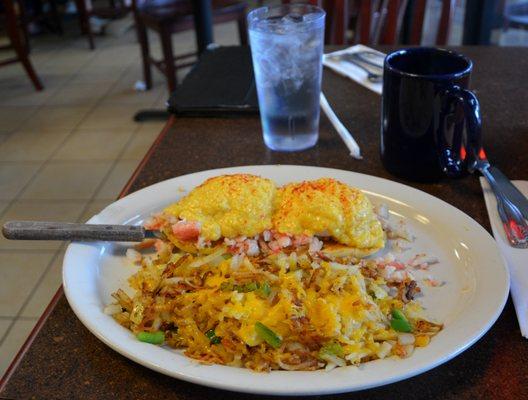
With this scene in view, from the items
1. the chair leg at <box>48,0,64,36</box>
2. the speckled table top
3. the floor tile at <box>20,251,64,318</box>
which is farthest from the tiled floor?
the speckled table top

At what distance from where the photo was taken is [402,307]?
0.60 meters

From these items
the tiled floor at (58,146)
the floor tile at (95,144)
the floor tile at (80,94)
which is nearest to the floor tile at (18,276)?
the tiled floor at (58,146)

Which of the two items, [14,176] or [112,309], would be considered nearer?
[112,309]

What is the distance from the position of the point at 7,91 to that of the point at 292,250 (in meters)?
3.32

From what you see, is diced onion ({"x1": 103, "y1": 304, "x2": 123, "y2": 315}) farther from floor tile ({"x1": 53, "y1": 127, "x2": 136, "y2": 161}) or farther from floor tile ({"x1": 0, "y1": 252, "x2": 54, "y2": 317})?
floor tile ({"x1": 53, "y1": 127, "x2": 136, "y2": 161})

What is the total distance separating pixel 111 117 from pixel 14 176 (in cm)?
70

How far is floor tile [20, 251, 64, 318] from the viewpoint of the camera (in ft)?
5.64

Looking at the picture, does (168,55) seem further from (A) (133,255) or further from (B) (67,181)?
(A) (133,255)

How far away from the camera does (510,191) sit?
32.6 inches

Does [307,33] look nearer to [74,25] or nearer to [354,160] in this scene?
[354,160]

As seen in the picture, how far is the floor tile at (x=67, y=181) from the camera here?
2.32 m

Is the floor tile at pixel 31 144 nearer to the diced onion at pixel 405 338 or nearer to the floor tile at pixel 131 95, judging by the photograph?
the floor tile at pixel 131 95

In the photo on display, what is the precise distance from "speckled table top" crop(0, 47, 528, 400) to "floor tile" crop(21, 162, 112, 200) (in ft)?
4.38

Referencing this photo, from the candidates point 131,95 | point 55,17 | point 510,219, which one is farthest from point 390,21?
point 55,17
